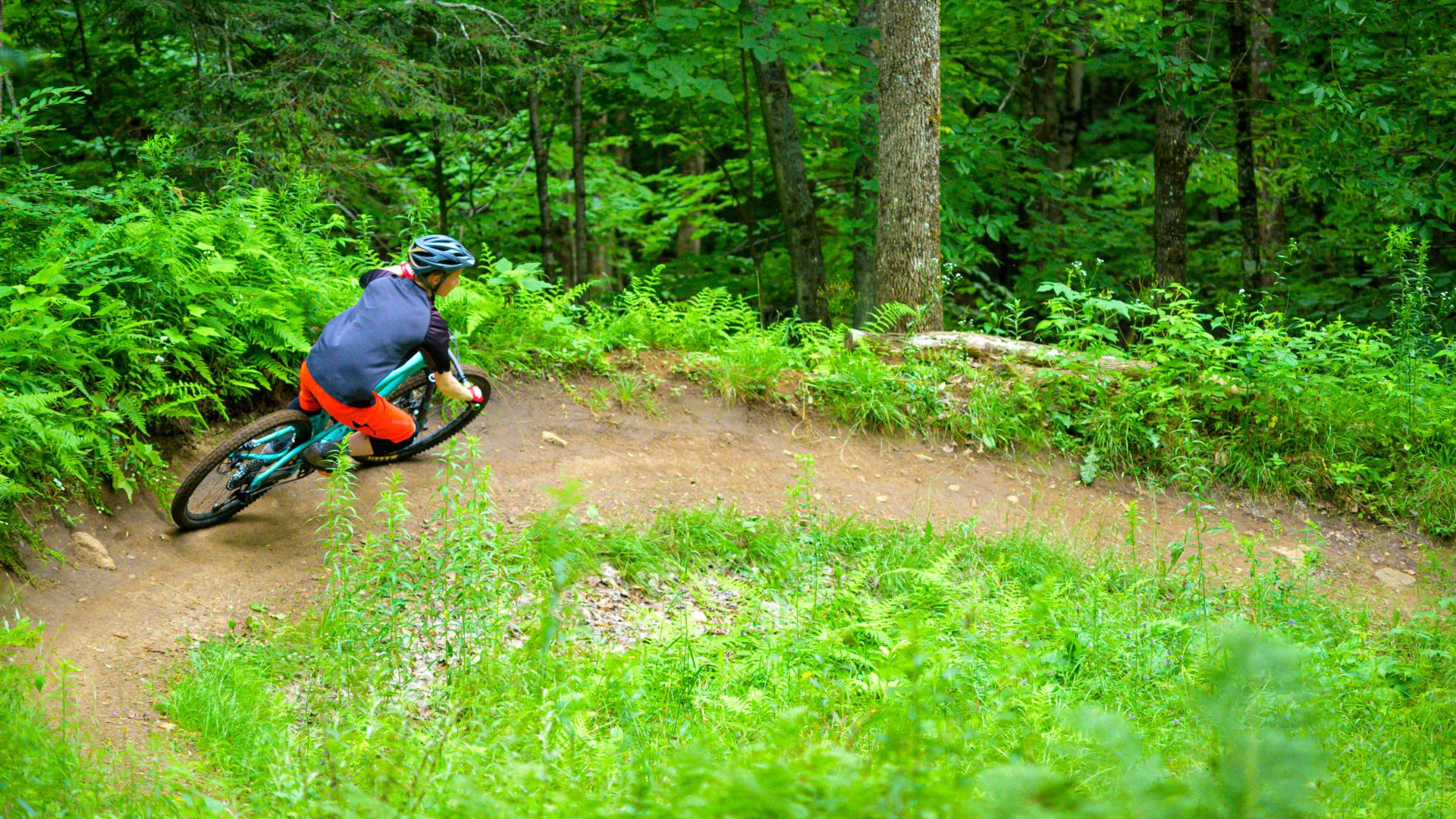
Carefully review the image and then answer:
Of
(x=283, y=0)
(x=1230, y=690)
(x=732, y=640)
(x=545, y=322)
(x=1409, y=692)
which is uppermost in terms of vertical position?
(x=283, y=0)

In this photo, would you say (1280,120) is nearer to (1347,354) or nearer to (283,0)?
(1347,354)

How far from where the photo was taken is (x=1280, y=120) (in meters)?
12.1

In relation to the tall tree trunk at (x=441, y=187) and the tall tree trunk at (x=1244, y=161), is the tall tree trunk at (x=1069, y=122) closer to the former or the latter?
the tall tree trunk at (x=1244, y=161)

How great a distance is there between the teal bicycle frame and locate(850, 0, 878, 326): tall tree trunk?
5.62m

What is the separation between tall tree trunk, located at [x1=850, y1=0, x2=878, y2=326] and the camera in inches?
446

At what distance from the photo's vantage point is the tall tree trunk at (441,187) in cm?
1345

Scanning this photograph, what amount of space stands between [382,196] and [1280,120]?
10.7 meters

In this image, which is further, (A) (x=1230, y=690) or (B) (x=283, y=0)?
(B) (x=283, y=0)

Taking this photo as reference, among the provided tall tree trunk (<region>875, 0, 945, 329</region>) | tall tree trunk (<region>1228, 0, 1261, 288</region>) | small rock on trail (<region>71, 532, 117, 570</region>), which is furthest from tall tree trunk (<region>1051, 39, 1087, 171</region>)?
small rock on trail (<region>71, 532, 117, 570</region>)

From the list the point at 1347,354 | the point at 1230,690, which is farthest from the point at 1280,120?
the point at 1230,690

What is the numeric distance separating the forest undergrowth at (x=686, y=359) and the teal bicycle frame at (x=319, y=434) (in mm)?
779

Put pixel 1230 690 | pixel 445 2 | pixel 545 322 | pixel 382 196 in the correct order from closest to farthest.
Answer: pixel 1230 690
pixel 545 322
pixel 445 2
pixel 382 196

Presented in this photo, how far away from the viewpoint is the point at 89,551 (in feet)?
18.7

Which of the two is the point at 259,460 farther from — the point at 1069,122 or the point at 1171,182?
the point at 1069,122
